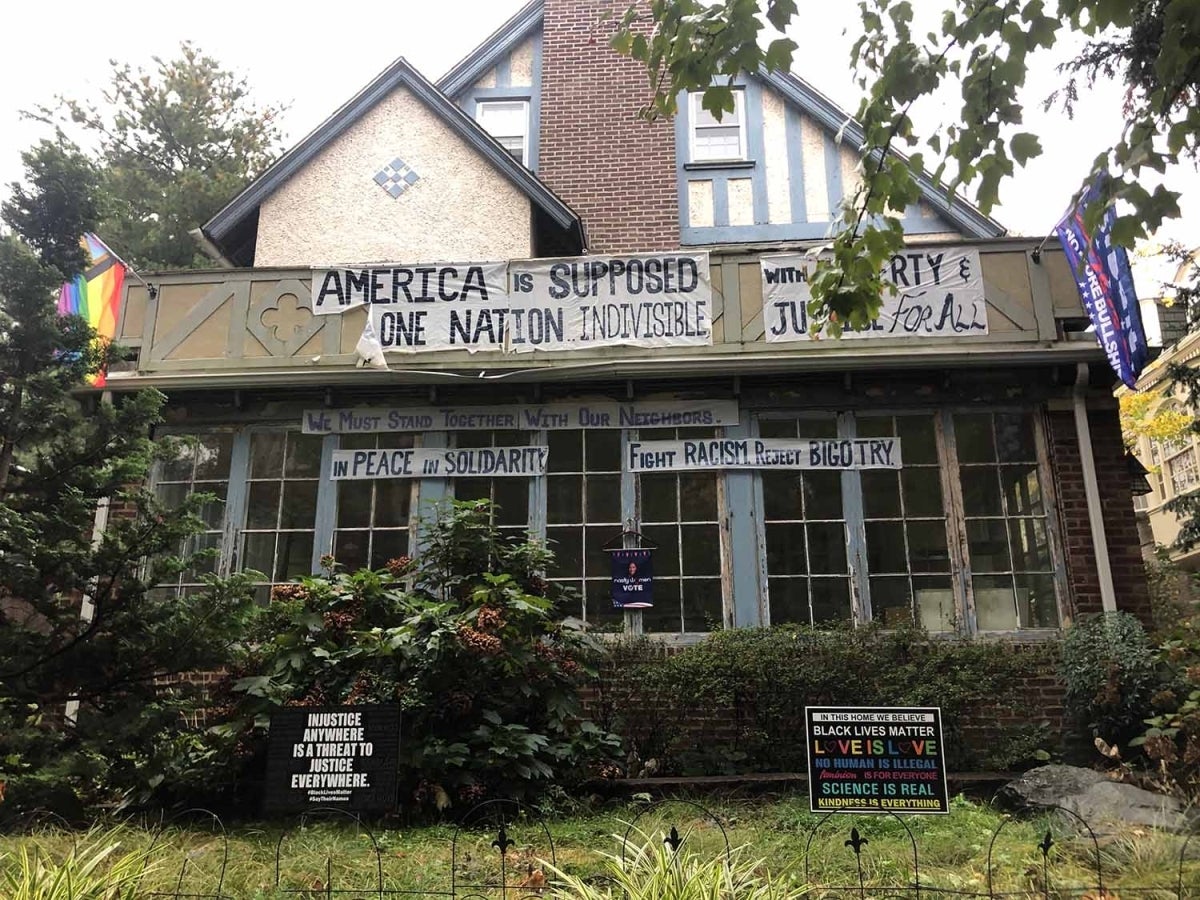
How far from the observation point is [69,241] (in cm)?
661

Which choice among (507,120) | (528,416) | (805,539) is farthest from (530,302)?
(507,120)

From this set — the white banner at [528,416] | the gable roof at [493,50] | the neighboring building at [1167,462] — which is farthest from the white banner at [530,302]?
the neighboring building at [1167,462]

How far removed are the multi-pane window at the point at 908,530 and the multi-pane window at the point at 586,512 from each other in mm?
2398

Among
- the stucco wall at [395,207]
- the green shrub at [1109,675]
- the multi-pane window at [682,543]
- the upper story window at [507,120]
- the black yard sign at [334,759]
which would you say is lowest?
the black yard sign at [334,759]

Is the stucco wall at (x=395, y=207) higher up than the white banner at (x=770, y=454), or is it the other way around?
the stucco wall at (x=395, y=207)

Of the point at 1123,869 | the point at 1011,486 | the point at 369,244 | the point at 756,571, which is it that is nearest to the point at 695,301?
the point at 756,571

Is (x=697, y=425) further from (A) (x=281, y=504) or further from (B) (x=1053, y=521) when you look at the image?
(A) (x=281, y=504)

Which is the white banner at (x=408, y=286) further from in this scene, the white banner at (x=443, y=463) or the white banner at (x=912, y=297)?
the white banner at (x=912, y=297)

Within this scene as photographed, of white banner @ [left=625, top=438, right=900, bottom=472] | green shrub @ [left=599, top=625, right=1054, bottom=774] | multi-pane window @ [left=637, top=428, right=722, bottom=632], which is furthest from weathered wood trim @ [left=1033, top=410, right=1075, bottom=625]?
multi-pane window @ [left=637, top=428, right=722, bottom=632]

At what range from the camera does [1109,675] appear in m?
7.54

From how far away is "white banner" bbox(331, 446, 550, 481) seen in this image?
9.28 meters

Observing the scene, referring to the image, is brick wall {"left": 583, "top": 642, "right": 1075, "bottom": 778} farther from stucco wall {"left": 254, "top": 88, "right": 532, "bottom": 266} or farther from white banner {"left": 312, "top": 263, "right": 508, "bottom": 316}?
stucco wall {"left": 254, "top": 88, "right": 532, "bottom": 266}

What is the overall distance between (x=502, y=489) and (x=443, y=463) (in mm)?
626

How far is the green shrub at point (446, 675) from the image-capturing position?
6488 mm
